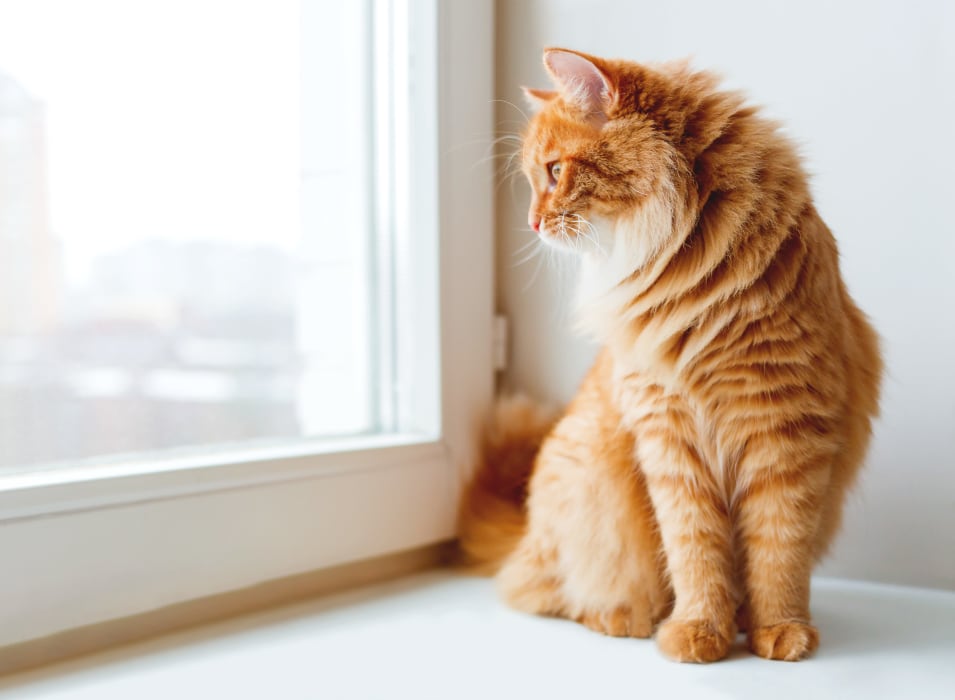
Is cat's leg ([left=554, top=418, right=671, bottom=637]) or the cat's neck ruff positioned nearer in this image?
the cat's neck ruff

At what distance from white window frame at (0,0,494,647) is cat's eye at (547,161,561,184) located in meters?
0.48

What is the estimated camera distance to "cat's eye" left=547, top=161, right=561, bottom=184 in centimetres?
120

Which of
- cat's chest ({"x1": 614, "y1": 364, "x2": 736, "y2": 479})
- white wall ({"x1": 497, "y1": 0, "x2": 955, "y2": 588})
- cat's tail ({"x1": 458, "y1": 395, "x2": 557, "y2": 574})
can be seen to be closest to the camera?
cat's chest ({"x1": 614, "y1": 364, "x2": 736, "y2": 479})

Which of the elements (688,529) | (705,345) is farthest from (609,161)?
(688,529)

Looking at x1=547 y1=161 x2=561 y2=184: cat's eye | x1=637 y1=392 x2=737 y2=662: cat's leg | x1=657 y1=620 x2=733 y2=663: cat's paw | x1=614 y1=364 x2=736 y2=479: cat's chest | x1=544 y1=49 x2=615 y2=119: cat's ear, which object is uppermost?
x1=544 y1=49 x2=615 y2=119: cat's ear

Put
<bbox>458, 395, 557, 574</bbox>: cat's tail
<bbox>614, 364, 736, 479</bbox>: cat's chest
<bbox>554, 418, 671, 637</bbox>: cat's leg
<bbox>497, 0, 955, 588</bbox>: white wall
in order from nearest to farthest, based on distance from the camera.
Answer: <bbox>614, 364, 736, 479</bbox>: cat's chest, <bbox>554, 418, 671, 637</bbox>: cat's leg, <bbox>497, 0, 955, 588</bbox>: white wall, <bbox>458, 395, 557, 574</bbox>: cat's tail

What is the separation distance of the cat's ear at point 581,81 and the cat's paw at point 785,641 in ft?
2.32

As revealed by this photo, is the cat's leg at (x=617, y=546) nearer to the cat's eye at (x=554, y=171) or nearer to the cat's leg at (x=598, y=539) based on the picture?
the cat's leg at (x=598, y=539)

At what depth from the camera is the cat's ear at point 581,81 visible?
3.74ft

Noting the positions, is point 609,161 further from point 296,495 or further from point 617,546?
point 296,495

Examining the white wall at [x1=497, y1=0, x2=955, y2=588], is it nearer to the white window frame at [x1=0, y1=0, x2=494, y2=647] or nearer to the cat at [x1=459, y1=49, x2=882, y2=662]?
the cat at [x1=459, y1=49, x2=882, y2=662]

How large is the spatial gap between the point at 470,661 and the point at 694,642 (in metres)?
0.29

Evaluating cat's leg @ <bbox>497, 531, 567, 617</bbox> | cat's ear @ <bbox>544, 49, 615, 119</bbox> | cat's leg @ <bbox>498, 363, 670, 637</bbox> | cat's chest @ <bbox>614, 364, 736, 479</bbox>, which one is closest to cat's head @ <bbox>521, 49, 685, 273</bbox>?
cat's ear @ <bbox>544, 49, 615, 119</bbox>

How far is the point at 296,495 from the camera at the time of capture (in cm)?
142
